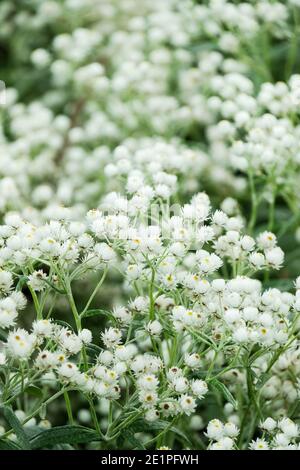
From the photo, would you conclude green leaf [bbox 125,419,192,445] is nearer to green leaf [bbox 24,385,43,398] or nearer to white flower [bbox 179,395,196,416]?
white flower [bbox 179,395,196,416]

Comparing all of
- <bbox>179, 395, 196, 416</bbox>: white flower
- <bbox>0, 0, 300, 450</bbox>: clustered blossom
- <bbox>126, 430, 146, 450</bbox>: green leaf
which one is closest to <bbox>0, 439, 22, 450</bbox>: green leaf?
<bbox>0, 0, 300, 450</bbox>: clustered blossom

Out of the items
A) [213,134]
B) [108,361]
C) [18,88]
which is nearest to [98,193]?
[213,134]

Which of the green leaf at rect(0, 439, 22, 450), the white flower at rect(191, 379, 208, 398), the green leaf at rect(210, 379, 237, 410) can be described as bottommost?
the green leaf at rect(0, 439, 22, 450)

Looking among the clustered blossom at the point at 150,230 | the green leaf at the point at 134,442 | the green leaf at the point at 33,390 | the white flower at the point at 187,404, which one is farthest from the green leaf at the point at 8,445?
the white flower at the point at 187,404

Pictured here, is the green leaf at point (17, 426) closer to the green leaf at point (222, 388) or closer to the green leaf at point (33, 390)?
the green leaf at point (33, 390)

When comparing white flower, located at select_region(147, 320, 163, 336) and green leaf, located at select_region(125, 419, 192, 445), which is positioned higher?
white flower, located at select_region(147, 320, 163, 336)

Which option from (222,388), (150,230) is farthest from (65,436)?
(150,230)
